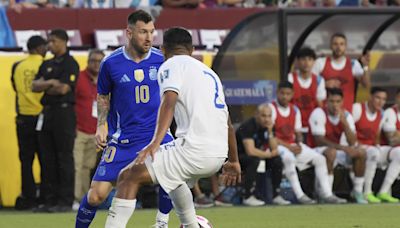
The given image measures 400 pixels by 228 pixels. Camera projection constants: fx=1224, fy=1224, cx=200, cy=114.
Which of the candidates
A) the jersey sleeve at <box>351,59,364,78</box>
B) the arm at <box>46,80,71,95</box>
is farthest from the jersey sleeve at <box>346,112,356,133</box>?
the arm at <box>46,80,71,95</box>

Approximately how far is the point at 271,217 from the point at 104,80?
174 inches

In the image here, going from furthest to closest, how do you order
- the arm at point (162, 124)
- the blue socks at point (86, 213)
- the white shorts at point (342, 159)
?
the white shorts at point (342, 159) < the blue socks at point (86, 213) < the arm at point (162, 124)

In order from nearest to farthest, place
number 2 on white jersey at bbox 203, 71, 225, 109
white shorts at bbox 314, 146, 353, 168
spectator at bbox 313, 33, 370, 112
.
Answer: number 2 on white jersey at bbox 203, 71, 225, 109, white shorts at bbox 314, 146, 353, 168, spectator at bbox 313, 33, 370, 112

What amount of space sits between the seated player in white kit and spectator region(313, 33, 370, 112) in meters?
0.78

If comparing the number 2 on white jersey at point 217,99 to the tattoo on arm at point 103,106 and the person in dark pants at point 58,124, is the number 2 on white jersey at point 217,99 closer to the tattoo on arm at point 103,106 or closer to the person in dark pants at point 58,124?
the tattoo on arm at point 103,106

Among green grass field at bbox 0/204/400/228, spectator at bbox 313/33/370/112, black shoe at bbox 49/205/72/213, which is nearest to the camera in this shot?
green grass field at bbox 0/204/400/228

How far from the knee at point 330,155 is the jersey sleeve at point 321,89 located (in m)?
0.79

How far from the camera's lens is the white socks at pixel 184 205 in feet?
32.4

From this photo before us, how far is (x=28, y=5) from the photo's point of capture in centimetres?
1927

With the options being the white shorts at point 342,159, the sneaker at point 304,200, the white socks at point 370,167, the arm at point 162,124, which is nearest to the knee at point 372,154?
the white socks at point 370,167

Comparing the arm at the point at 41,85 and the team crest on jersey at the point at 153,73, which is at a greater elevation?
the team crest on jersey at the point at 153,73

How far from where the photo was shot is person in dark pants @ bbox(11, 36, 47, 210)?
16516 millimetres

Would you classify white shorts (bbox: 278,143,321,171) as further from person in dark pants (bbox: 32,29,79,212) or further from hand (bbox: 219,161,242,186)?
hand (bbox: 219,161,242,186)

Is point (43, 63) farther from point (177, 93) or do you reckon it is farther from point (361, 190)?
point (177, 93)
